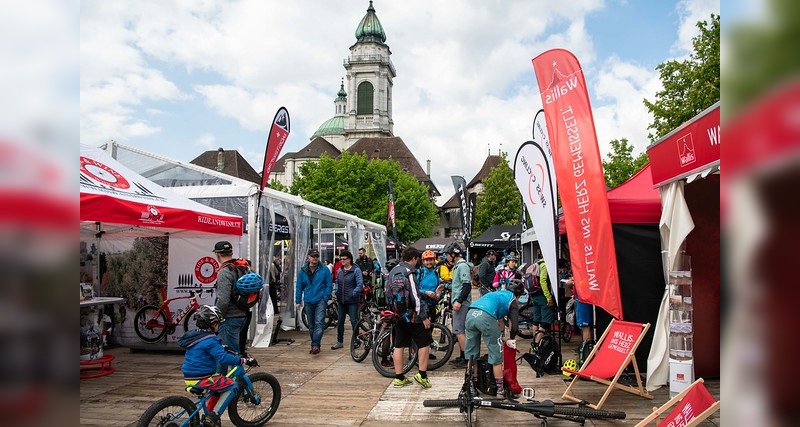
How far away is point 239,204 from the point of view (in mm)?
11062

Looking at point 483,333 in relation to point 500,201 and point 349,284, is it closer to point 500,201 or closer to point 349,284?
point 349,284

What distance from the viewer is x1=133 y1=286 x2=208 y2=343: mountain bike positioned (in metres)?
10.4

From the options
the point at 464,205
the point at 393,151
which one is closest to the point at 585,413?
the point at 464,205

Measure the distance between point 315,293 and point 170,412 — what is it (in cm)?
558

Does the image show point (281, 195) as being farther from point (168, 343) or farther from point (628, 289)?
point (628, 289)

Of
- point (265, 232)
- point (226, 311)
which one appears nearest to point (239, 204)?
point (265, 232)

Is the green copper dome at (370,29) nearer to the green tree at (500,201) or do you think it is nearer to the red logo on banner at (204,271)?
the green tree at (500,201)

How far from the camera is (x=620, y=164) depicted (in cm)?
3259

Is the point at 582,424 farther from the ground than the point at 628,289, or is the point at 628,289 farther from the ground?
the point at 628,289

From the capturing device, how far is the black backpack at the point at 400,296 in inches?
281

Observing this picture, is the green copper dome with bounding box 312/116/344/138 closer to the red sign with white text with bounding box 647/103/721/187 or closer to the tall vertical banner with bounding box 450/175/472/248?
the tall vertical banner with bounding box 450/175/472/248

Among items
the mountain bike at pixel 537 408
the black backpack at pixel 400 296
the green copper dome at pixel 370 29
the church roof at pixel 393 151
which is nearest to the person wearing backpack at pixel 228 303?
the black backpack at pixel 400 296

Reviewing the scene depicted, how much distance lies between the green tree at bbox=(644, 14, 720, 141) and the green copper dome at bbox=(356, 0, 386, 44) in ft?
278
